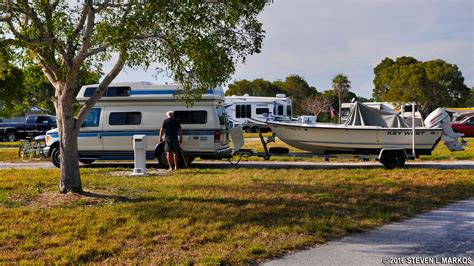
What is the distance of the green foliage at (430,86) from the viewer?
5794 centimetres

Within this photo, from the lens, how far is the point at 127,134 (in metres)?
15.5

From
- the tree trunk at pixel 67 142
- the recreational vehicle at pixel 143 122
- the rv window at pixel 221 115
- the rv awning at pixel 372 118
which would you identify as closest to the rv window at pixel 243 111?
the rv window at pixel 221 115

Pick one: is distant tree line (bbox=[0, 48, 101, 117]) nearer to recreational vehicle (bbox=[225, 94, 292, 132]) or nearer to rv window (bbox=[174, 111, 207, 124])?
rv window (bbox=[174, 111, 207, 124])

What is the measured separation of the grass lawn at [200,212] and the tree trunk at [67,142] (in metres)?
0.29

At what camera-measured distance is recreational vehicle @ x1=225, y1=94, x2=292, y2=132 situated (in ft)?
114

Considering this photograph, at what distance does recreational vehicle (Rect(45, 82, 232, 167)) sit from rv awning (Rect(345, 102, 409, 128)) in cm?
394

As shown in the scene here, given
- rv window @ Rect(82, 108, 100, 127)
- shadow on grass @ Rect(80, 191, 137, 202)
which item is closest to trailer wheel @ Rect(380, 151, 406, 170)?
shadow on grass @ Rect(80, 191, 137, 202)

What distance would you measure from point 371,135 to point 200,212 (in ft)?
26.0

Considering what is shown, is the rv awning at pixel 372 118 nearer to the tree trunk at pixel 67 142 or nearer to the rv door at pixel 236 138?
the rv door at pixel 236 138

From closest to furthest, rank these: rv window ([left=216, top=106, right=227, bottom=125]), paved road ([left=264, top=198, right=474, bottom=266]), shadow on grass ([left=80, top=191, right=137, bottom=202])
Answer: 1. paved road ([left=264, top=198, right=474, bottom=266])
2. shadow on grass ([left=80, top=191, right=137, bottom=202])
3. rv window ([left=216, top=106, right=227, bottom=125])

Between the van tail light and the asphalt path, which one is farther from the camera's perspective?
the asphalt path

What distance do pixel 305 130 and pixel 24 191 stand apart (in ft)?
26.4

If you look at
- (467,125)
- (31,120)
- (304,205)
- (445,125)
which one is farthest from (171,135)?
(31,120)

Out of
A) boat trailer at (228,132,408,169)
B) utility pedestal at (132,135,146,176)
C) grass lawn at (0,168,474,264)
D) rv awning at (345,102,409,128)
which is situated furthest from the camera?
rv awning at (345,102,409,128)
